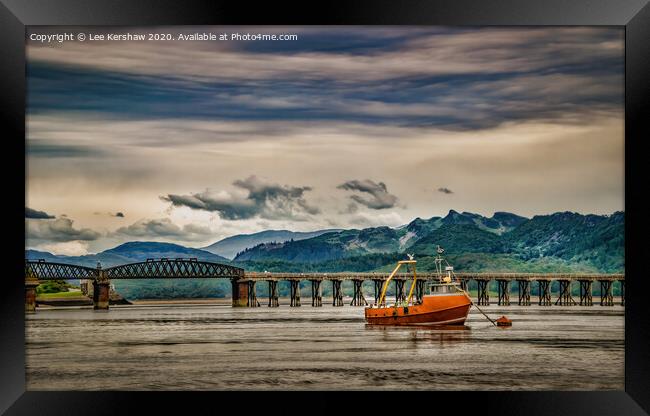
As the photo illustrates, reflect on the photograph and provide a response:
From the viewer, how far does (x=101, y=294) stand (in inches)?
3556

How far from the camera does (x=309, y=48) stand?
3130 cm

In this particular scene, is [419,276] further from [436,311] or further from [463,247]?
[436,311]

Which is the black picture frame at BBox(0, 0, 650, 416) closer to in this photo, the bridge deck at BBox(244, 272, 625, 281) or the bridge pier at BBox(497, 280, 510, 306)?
the bridge deck at BBox(244, 272, 625, 281)

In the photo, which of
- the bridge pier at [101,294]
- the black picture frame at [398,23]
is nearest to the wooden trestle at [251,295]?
the bridge pier at [101,294]

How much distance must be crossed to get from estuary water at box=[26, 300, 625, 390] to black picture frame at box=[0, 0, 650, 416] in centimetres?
186

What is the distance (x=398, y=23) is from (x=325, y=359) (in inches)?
604

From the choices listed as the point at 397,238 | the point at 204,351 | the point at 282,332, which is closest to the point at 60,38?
the point at 204,351

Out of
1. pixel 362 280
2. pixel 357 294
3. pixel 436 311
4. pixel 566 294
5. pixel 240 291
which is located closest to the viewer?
pixel 436 311

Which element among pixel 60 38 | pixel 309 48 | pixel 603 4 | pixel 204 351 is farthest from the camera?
pixel 204 351

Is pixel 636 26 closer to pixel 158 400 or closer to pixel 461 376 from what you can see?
pixel 461 376

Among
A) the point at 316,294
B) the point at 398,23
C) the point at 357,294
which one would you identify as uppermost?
the point at 398,23

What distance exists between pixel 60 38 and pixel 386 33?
1036 centimetres

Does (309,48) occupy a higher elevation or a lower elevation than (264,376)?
higher

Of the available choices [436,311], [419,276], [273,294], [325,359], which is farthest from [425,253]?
[325,359]
